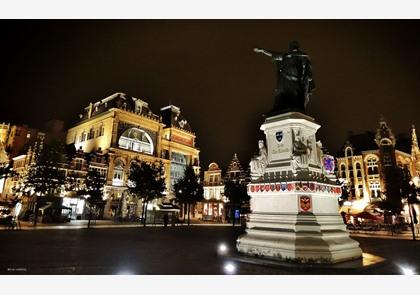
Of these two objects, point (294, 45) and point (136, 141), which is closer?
point (294, 45)

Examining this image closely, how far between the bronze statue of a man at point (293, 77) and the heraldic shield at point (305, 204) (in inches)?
148

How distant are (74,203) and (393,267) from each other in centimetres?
4803

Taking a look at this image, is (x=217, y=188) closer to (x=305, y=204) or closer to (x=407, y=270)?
(x=305, y=204)

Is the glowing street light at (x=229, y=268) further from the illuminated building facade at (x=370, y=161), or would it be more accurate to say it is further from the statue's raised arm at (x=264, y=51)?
the illuminated building facade at (x=370, y=161)

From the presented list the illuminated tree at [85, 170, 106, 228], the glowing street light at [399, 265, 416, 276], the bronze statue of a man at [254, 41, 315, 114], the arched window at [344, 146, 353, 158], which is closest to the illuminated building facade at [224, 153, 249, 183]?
the arched window at [344, 146, 353, 158]

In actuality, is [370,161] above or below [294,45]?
above

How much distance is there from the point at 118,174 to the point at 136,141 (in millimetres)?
9197

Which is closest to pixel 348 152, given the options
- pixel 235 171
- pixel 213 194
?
pixel 235 171

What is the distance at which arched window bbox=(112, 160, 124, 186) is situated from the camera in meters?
55.4

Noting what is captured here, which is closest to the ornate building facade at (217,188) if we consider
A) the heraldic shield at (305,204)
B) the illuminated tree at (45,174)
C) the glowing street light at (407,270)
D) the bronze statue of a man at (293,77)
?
the illuminated tree at (45,174)

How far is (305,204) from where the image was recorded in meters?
9.59

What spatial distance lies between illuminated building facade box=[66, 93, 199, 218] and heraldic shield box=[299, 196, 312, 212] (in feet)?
149

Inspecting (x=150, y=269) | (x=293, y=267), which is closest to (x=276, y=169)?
(x=293, y=267)
